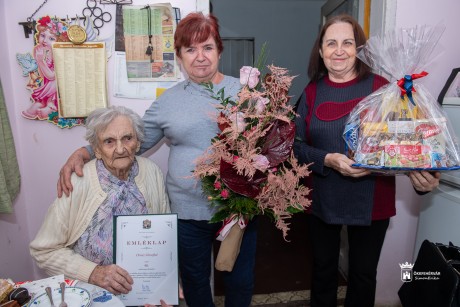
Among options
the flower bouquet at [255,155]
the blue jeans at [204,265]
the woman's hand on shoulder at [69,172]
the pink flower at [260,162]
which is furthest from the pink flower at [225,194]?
the woman's hand on shoulder at [69,172]

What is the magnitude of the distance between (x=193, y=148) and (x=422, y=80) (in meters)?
1.55

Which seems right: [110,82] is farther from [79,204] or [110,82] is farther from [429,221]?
[429,221]

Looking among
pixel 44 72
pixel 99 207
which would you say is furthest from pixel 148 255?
pixel 44 72

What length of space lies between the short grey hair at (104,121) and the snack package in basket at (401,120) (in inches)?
35.5

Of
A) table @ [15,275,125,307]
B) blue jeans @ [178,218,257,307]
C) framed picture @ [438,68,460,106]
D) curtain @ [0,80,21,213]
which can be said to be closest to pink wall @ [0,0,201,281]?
curtain @ [0,80,21,213]

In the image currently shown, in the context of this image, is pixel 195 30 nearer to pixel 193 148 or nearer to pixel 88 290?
pixel 193 148

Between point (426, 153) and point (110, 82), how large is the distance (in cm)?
165

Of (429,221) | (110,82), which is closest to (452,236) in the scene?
(429,221)

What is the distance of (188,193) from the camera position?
151 centimetres

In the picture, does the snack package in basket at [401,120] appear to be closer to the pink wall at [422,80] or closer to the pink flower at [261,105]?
the pink flower at [261,105]

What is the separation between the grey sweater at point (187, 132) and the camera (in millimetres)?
1465

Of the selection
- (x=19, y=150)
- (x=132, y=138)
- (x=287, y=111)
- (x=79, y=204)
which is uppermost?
(x=287, y=111)

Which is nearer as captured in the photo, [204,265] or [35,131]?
[204,265]

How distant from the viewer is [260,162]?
111cm
